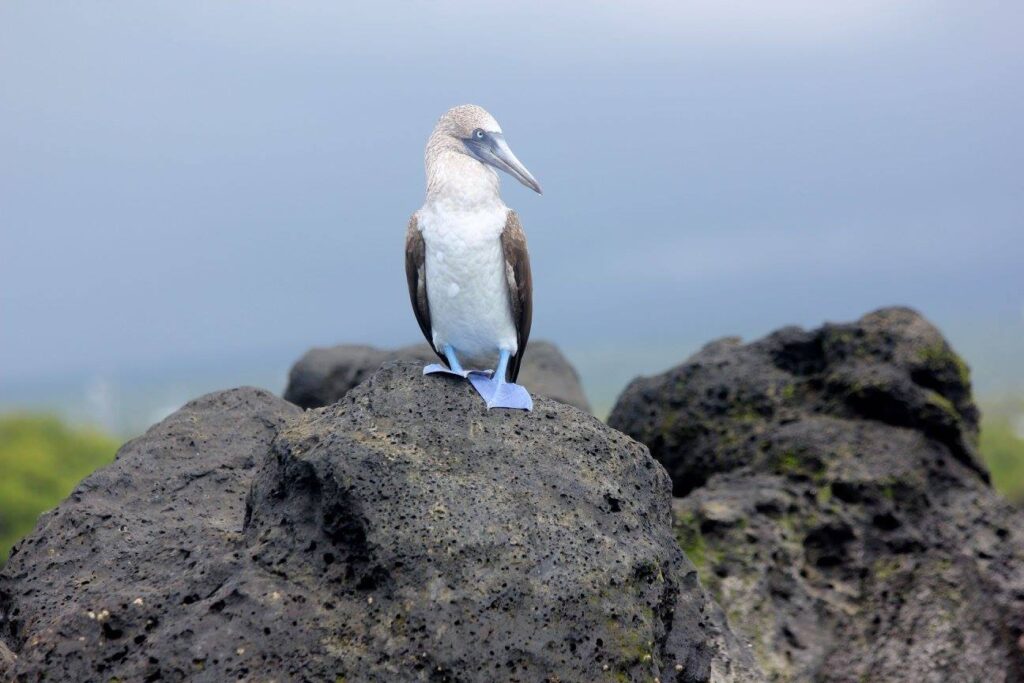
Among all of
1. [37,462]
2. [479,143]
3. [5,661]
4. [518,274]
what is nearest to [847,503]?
[518,274]

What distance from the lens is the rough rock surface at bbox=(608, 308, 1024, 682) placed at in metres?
8.23

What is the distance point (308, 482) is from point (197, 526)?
3.52 feet

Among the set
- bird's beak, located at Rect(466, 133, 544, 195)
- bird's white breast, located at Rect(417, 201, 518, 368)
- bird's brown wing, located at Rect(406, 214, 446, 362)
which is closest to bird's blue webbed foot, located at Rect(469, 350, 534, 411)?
bird's white breast, located at Rect(417, 201, 518, 368)

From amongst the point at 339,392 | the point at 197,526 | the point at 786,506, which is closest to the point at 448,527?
the point at 197,526

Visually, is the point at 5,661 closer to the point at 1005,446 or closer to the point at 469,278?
the point at 469,278

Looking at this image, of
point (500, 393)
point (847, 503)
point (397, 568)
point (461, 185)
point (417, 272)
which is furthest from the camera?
point (847, 503)

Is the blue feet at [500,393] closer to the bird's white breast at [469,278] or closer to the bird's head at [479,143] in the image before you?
the bird's white breast at [469,278]

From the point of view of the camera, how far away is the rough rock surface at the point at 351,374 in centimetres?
1434

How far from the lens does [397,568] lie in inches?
207

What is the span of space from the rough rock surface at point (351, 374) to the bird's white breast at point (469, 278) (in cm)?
716

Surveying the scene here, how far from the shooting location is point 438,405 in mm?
6055

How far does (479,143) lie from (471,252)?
2.35ft

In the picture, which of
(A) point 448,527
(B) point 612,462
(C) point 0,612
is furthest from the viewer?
(C) point 0,612

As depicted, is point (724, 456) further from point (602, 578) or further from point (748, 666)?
point (602, 578)
